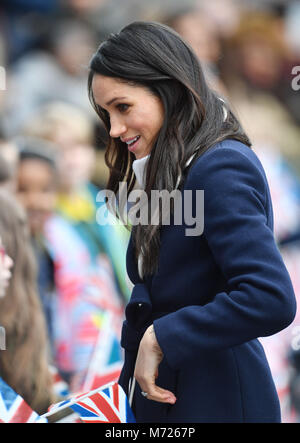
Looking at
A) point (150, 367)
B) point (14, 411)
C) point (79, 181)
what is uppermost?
point (79, 181)

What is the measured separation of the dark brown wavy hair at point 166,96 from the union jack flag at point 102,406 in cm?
30

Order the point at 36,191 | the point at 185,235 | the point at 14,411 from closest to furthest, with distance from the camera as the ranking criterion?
the point at 185,235 < the point at 14,411 < the point at 36,191

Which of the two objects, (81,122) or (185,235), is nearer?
(185,235)

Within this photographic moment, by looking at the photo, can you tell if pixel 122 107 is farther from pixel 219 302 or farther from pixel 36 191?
pixel 36 191

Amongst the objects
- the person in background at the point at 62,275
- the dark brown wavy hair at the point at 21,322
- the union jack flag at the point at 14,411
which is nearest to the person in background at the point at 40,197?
the person in background at the point at 62,275

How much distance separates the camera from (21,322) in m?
3.08

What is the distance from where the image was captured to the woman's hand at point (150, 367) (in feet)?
4.70

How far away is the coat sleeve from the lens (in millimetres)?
1338

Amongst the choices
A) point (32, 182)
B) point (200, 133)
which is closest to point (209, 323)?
point (200, 133)

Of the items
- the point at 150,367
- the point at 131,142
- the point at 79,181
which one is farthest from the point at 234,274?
the point at 79,181

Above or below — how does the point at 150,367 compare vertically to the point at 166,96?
below

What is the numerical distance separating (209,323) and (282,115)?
3.11 metres

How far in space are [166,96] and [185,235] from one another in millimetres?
317

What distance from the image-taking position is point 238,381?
1494mm
